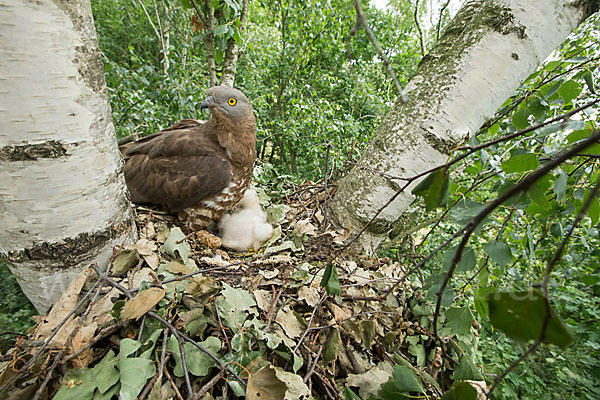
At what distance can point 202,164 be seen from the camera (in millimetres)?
1922

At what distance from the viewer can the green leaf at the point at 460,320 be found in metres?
0.92

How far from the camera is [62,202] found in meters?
0.95

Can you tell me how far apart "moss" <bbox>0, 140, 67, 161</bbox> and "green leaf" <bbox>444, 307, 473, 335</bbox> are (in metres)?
1.37

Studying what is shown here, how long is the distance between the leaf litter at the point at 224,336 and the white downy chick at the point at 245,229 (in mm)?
404

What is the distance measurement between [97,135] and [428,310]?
1.54 metres

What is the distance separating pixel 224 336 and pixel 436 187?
813mm

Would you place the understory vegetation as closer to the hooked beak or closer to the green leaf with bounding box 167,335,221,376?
the green leaf with bounding box 167,335,221,376

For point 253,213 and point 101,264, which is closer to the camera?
point 101,264

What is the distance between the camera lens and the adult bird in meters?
1.90

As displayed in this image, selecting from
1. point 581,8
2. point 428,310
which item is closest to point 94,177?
point 428,310

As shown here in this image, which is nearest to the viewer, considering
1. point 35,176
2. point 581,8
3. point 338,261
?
point 35,176

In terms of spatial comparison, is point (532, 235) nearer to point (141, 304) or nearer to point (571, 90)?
point (571, 90)

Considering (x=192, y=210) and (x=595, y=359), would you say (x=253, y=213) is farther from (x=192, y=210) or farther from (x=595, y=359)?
(x=595, y=359)

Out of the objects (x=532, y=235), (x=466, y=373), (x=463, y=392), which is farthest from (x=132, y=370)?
(x=532, y=235)
